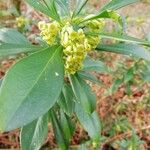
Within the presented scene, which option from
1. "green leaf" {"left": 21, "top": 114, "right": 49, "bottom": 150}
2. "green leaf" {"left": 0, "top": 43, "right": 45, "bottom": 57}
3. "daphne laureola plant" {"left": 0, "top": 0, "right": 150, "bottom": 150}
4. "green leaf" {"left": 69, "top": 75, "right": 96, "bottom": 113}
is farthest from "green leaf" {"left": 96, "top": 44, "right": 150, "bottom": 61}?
"green leaf" {"left": 21, "top": 114, "right": 49, "bottom": 150}

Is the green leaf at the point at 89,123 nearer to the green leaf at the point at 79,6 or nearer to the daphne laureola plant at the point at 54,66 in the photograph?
the daphne laureola plant at the point at 54,66

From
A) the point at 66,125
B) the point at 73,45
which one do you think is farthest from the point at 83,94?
the point at 66,125

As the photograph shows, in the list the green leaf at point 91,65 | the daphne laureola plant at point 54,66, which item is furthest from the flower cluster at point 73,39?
the green leaf at point 91,65

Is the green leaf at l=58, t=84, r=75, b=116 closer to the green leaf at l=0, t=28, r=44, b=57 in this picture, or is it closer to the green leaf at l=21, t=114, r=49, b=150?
the green leaf at l=21, t=114, r=49, b=150

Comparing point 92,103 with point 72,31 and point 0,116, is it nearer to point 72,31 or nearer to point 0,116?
point 72,31

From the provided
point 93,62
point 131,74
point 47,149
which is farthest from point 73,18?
point 47,149

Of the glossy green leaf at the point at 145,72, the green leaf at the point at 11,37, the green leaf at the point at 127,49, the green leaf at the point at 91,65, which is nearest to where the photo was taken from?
the green leaf at the point at 127,49

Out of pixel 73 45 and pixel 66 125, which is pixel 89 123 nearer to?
pixel 66 125
